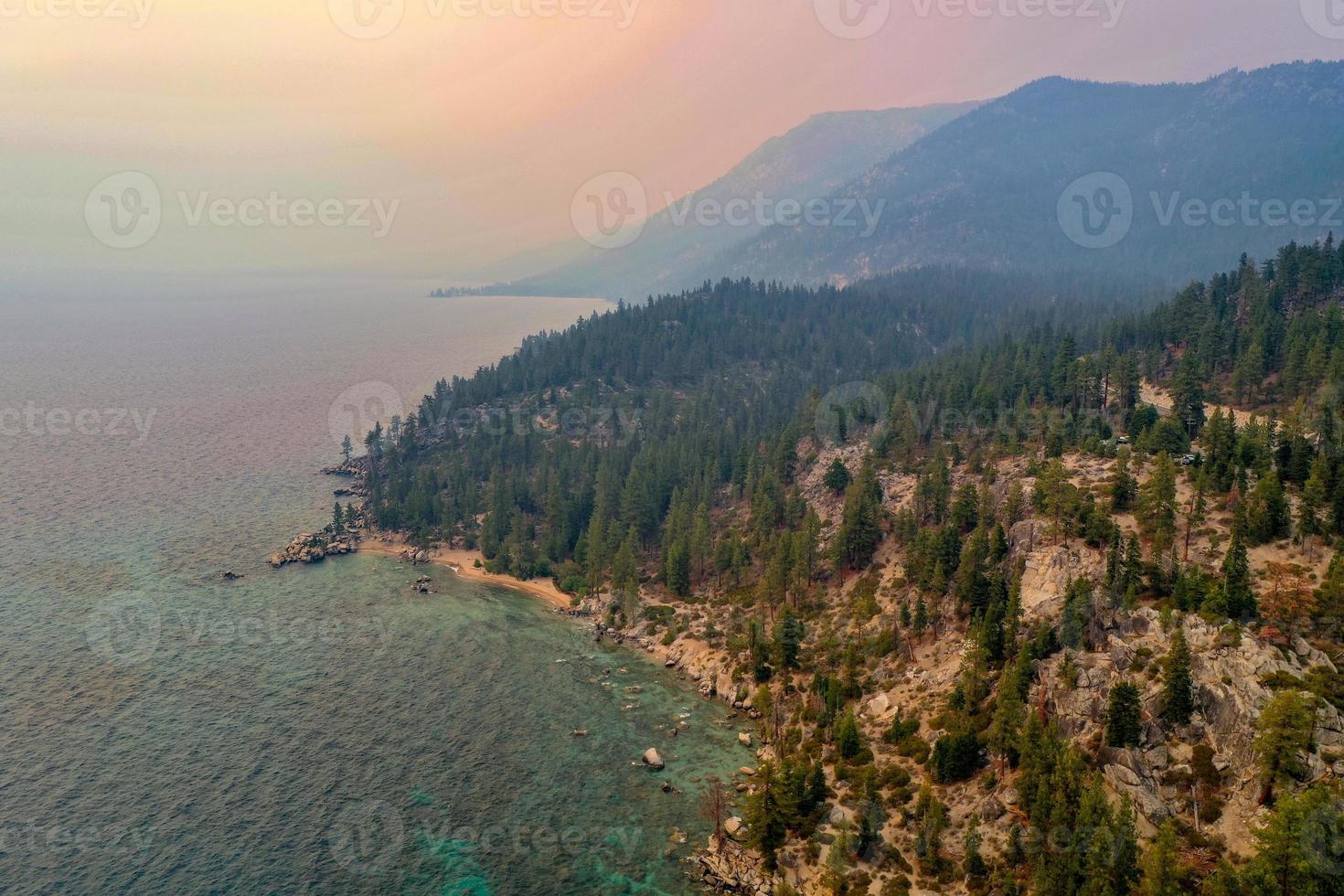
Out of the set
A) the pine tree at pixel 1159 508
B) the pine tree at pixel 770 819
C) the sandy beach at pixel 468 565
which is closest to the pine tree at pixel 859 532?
the pine tree at pixel 1159 508

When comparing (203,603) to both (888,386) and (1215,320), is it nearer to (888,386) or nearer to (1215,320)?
(888,386)

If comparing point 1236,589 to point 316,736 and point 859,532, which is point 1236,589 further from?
point 316,736

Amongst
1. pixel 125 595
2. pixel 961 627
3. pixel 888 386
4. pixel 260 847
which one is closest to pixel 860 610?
pixel 961 627

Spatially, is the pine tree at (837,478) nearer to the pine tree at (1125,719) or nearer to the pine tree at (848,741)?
the pine tree at (848,741)

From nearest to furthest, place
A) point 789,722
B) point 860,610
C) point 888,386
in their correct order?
point 789,722 → point 860,610 → point 888,386

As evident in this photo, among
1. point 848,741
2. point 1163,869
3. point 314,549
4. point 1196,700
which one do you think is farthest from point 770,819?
point 314,549

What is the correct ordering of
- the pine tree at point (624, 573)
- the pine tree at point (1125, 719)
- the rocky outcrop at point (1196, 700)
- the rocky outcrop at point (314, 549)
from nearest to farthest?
1. the rocky outcrop at point (1196, 700)
2. the pine tree at point (1125, 719)
3. the pine tree at point (624, 573)
4. the rocky outcrop at point (314, 549)

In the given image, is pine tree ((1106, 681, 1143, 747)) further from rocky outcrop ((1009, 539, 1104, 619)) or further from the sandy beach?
the sandy beach
